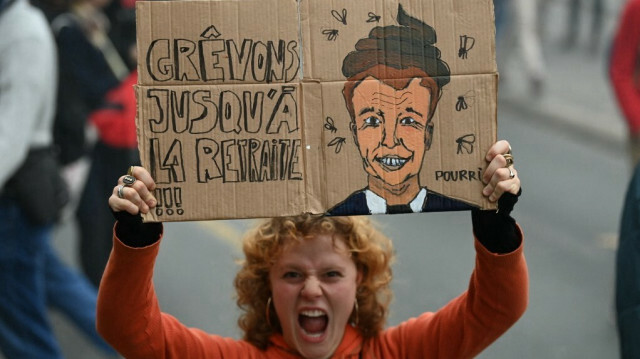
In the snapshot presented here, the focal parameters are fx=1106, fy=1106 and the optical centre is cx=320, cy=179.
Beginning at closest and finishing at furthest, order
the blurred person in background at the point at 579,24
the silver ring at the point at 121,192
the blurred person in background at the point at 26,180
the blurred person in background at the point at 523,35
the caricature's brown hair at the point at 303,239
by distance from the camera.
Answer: the silver ring at the point at 121,192
the caricature's brown hair at the point at 303,239
the blurred person in background at the point at 26,180
the blurred person in background at the point at 523,35
the blurred person in background at the point at 579,24

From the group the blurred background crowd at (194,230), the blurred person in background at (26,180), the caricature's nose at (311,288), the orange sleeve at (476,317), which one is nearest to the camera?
the orange sleeve at (476,317)

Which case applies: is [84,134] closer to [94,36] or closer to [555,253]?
[94,36]

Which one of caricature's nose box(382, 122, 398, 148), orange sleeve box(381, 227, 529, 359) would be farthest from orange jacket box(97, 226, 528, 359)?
caricature's nose box(382, 122, 398, 148)

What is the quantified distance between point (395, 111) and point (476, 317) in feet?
2.15

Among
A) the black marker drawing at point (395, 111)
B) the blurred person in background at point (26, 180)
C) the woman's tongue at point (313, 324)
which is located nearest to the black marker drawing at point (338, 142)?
the black marker drawing at point (395, 111)

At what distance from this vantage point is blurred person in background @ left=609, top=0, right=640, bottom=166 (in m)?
6.18

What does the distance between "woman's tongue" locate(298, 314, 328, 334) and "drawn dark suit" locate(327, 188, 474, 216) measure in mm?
504

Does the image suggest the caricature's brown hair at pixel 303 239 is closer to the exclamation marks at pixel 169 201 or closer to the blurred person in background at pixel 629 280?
the exclamation marks at pixel 169 201

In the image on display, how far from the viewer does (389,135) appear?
115 inches

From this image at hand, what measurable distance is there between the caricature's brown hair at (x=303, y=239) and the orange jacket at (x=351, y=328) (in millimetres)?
65

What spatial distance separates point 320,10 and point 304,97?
0.77 feet

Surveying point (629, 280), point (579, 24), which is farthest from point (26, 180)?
point (579, 24)

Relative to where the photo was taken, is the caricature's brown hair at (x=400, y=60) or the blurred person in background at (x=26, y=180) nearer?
the caricature's brown hair at (x=400, y=60)

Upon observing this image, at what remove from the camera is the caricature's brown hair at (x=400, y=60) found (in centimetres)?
292
